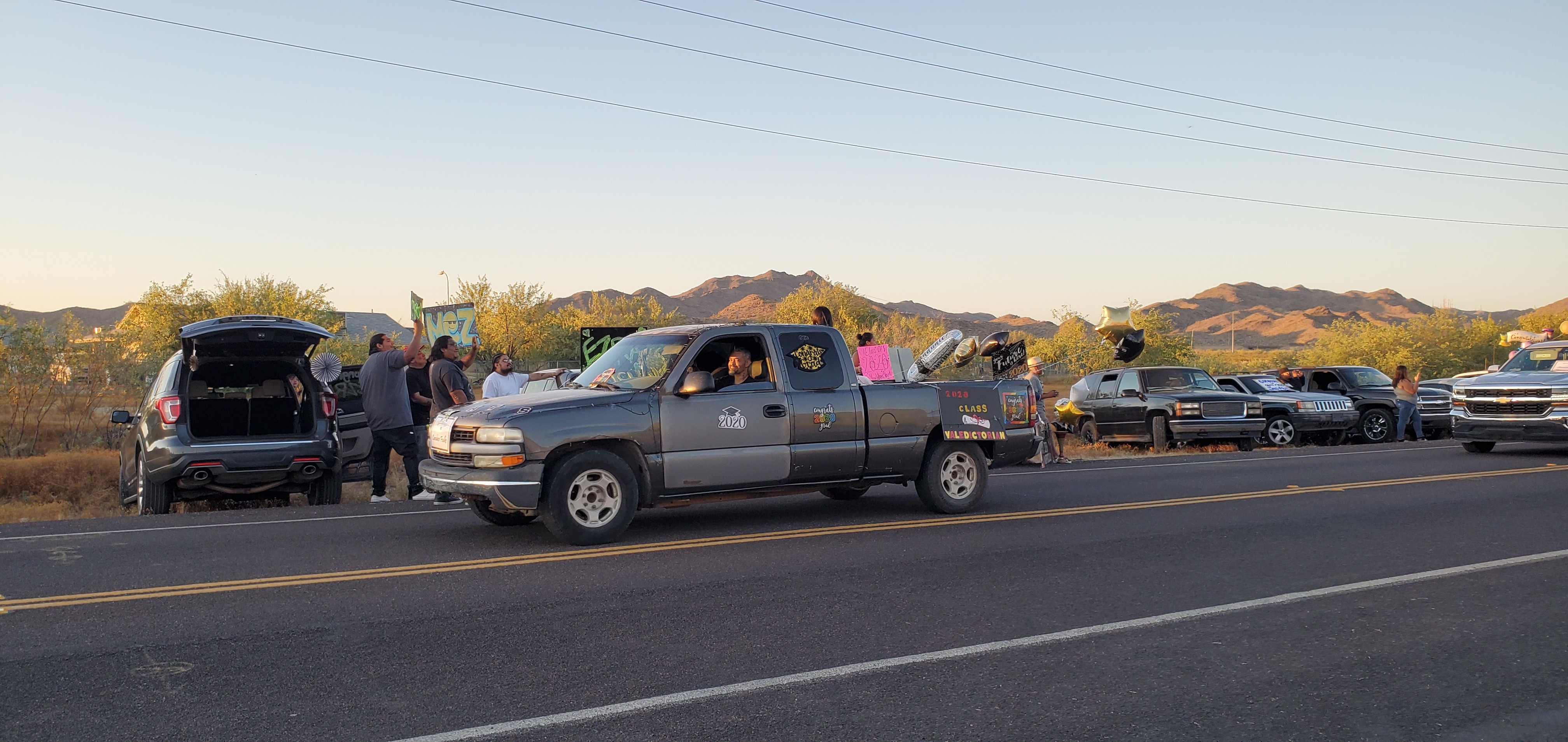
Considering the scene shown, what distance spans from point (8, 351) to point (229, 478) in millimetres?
21686

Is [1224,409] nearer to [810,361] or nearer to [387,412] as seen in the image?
[810,361]

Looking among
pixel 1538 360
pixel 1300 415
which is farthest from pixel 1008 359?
pixel 1538 360

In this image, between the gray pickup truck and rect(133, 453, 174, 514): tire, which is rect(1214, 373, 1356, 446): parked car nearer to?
the gray pickup truck

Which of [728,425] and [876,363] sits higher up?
[876,363]

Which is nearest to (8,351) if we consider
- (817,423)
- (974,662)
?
(817,423)

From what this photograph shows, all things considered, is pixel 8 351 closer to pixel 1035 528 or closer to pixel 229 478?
pixel 229 478

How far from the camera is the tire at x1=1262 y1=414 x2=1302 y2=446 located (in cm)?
2236

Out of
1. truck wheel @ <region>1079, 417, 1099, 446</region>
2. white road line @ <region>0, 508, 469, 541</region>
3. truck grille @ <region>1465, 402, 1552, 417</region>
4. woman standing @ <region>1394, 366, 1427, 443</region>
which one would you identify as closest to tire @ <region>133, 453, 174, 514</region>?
white road line @ <region>0, 508, 469, 541</region>

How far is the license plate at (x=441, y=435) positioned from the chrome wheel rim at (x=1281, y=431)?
61.5 ft

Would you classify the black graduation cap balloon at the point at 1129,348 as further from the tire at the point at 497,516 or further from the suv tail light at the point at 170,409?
the suv tail light at the point at 170,409

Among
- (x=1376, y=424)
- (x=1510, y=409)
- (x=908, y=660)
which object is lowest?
(x=908, y=660)

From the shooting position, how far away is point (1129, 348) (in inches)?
1126

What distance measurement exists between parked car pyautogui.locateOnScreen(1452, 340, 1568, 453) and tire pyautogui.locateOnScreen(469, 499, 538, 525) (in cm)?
1474

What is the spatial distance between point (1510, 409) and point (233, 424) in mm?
18056
